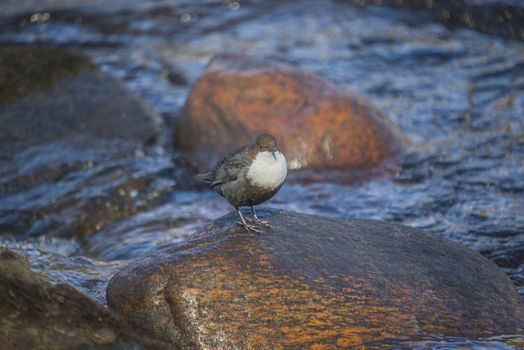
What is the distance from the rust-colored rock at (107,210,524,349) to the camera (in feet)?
14.8

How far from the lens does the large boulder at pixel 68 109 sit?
8.91 metres

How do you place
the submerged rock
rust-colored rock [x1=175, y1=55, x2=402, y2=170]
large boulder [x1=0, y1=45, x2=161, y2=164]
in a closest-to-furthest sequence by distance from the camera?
1. the submerged rock
2. rust-colored rock [x1=175, y1=55, x2=402, y2=170]
3. large boulder [x1=0, y1=45, x2=161, y2=164]

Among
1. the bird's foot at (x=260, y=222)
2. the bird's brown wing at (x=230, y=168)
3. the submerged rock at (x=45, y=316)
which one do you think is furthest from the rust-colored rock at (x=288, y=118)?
the submerged rock at (x=45, y=316)

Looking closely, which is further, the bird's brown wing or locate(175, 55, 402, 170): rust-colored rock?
locate(175, 55, 402, 170): rust-colored rock

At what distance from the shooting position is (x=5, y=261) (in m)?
4.11

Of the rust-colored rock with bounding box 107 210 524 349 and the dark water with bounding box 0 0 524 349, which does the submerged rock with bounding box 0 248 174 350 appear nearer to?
the rust-colored rock with bounding box 107 210 524 349

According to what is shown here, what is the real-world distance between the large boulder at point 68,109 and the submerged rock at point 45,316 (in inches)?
193

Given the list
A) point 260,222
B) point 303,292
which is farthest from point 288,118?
point 303,292

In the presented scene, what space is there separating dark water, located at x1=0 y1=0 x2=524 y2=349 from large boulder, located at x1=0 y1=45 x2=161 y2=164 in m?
0.25

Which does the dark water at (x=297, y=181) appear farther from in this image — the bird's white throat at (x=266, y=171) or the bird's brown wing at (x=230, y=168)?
the bird's white throat at (x=266, y=171)

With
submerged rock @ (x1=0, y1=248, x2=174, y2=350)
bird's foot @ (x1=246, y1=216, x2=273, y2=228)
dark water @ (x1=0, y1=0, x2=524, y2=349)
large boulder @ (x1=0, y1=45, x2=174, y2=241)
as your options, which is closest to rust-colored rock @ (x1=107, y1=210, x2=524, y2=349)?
bird's foot @ (x1=246, y1=216, x2=273, y2=228)

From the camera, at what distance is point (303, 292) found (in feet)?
15.3

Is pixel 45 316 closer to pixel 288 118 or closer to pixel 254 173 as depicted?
pixel 254 173

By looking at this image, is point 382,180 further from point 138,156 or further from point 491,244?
point 138,156
